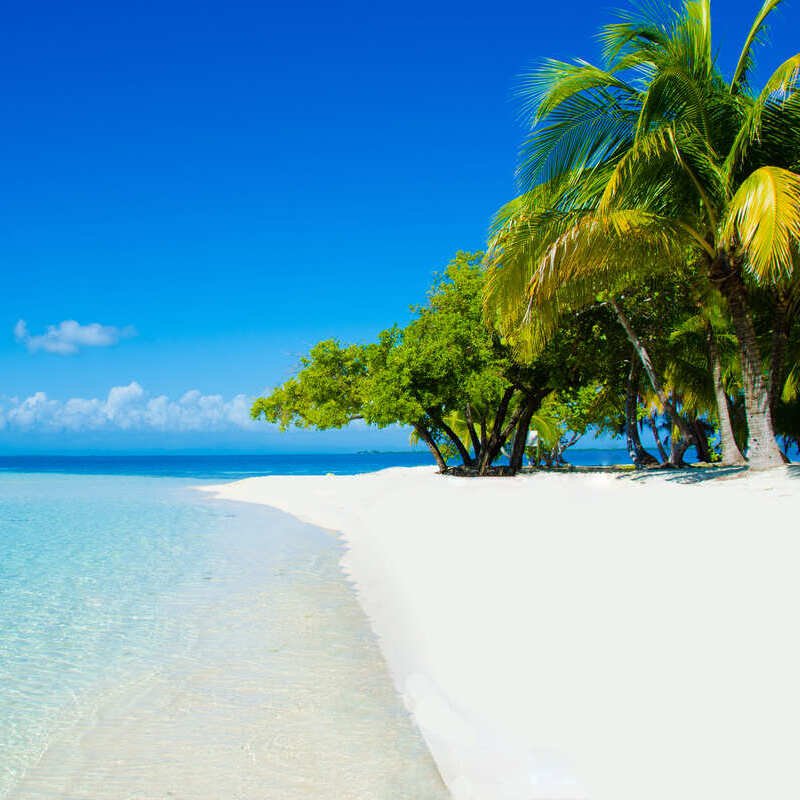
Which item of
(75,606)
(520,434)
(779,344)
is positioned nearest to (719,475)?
(779,344)

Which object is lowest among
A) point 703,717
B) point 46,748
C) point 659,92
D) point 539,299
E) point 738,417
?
point 46,748

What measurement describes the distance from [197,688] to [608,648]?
2413 millimetres

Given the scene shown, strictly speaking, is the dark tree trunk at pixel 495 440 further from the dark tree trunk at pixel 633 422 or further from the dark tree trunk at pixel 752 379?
the dark tree trunk at pixel 752 379

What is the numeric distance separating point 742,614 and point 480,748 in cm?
156

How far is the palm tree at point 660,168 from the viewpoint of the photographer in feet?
28.1

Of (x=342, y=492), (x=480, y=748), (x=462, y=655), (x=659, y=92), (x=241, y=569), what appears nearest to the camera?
(x=480, y=748)

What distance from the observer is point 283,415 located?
72.8 ft

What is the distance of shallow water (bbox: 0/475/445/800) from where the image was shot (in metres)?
Result: 2.83

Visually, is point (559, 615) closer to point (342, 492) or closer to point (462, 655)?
point (462, 655)

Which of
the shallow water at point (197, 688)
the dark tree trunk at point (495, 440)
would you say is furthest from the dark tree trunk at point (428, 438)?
the shallow water at point (197, 688)

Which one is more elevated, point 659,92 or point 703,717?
point 659,92

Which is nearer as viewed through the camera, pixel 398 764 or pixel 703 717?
pixel 703 717

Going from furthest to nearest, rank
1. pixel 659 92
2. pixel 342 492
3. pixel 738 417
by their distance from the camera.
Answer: pixel 738 417 → pixel 342 492 → pixel 659 92

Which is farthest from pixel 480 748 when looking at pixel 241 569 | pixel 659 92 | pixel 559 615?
pixel 659 92
